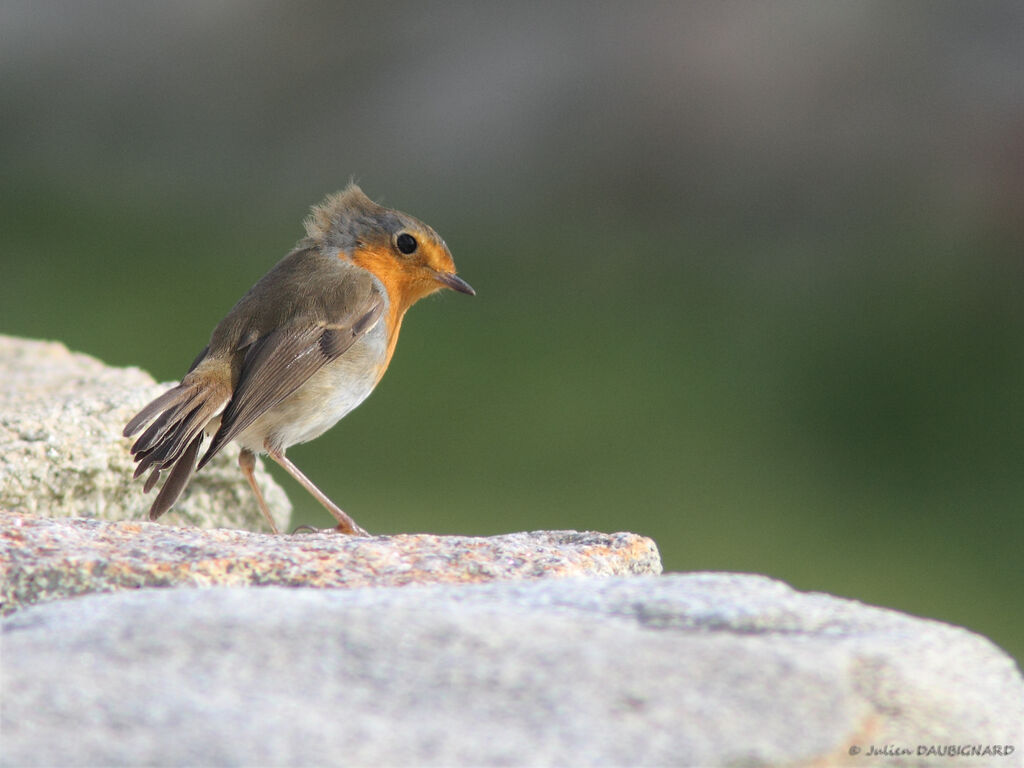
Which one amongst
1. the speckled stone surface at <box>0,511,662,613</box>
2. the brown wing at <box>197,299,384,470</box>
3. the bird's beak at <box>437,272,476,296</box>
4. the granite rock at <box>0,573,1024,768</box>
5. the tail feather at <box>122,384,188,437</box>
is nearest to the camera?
the granite rock at <box>0,573,1024,768</box>

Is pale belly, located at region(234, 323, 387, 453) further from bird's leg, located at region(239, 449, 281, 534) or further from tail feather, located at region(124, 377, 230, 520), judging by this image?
tail feather, located at region(124, 377, 230, 520)

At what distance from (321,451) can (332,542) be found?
5.36 metres

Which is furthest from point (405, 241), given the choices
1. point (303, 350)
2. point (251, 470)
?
point (251, 470)

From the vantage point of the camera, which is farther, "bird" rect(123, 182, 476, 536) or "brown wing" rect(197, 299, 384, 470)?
"brown wing" rect(197, 299, 384, 470)

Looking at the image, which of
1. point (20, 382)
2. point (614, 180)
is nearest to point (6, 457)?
point (20, 382)

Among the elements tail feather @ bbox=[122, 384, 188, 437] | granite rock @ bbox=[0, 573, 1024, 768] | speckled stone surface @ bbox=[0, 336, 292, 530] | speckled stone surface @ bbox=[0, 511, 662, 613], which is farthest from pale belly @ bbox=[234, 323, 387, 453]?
granite rock @ bbox=[0, 573, 1024, 768]

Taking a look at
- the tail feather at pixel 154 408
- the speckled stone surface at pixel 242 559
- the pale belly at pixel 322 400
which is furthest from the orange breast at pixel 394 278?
the speckled stone surface at pixel 242 559

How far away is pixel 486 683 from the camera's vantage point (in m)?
1.93

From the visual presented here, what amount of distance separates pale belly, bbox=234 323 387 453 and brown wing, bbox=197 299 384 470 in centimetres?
4

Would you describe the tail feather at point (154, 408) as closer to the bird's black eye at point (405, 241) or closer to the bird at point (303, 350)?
the bird at point (303, 350)

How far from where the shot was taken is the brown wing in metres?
4.39

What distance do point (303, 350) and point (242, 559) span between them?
1874 millimetres

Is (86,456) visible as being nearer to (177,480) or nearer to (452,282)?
(177,480)

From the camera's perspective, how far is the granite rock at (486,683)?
5.84ft
